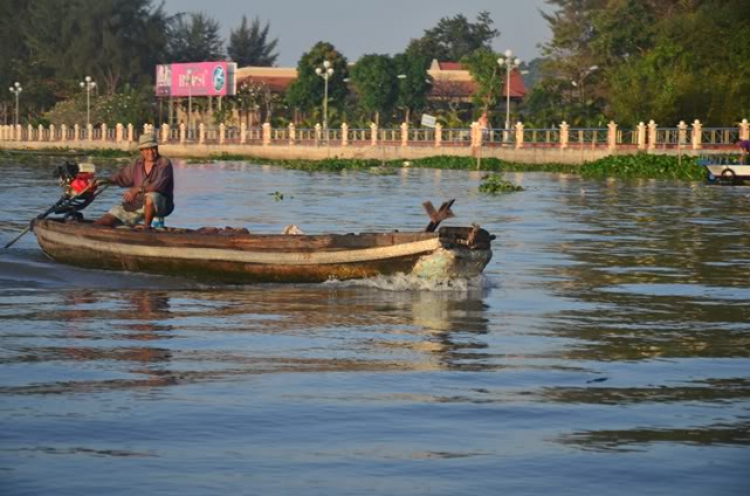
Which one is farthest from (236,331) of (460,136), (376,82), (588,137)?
(376,82)

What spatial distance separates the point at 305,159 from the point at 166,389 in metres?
64.3

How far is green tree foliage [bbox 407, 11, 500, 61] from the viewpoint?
129250mm

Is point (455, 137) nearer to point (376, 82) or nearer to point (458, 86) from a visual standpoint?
point (376, 82)

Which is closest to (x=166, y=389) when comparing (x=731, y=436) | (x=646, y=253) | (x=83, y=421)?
(x=83, y=421)

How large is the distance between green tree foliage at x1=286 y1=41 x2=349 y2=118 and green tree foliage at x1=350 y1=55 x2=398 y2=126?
1.02 metres

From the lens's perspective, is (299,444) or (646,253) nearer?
(299,444)

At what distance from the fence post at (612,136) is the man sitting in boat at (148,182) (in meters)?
42.5

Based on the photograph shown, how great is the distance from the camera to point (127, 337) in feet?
42.8

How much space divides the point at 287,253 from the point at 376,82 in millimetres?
74698

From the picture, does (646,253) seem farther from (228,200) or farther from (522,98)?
(522,98)

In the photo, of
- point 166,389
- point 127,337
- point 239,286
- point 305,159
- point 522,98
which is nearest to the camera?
point 166,389

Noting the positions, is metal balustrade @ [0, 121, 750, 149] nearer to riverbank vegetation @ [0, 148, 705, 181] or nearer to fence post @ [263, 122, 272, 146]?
fence post @ [263, 122, 272, 146]

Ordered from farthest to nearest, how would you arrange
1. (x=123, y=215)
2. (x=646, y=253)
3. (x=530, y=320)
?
(x=646, y=253), (x=123, y=215), (x=530, y=320)

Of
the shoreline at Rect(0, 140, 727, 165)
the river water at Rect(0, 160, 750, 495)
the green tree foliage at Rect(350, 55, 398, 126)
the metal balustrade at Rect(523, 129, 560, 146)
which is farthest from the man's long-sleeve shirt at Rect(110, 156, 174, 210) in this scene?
the green tree foliage at Rect(350, 55, 398, 126)
